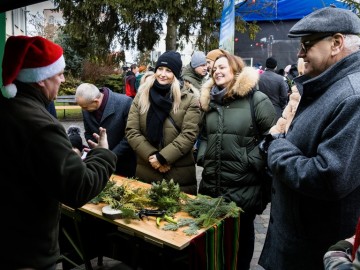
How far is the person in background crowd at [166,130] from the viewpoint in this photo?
3.39 meters

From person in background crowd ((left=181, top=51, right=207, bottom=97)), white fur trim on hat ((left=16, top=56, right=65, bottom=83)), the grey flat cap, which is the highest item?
the grey flat cap

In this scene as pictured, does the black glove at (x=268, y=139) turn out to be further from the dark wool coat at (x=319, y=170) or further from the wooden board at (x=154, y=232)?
the wooden board at (x=154, y=232)

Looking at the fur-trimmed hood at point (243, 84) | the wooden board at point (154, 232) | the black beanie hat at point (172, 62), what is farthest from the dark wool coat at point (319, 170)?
the black beanie hat at point (172, 62)

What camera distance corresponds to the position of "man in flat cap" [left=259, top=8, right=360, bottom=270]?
1.74 m

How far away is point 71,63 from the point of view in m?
19.0

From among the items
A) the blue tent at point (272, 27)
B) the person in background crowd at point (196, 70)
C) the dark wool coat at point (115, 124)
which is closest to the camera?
the dark wool coat at point (115, 124)

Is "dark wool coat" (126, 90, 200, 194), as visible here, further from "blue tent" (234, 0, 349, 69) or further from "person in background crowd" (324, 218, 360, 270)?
"blue tent" (234, 0, 349, 69)

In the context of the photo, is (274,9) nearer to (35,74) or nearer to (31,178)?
(35,74)

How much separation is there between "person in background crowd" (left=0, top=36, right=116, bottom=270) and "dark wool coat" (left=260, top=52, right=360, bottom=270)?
1.01 metres

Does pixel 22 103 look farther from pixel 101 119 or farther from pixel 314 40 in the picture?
pixel 101 119

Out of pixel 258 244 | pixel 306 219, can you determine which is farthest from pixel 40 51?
pixel 258 244

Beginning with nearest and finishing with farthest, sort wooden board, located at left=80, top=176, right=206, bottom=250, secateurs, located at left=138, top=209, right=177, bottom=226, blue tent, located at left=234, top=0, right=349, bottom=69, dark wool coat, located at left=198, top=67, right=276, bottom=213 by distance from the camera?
1. wooden board, located at left=80, top=176, right=206, bottom=250
2. secateurs, located at left=138, top=209, right=177, bottom=226
3. dark wool coat, located at left=198, top=67, right=276, bottom=213
4. blue tent, located at left=234, top=0, right=349, bottom=69

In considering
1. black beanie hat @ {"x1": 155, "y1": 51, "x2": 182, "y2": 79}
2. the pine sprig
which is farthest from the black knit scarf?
the pine sprig

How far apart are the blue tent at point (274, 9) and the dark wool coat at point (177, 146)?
8268 millimetres
